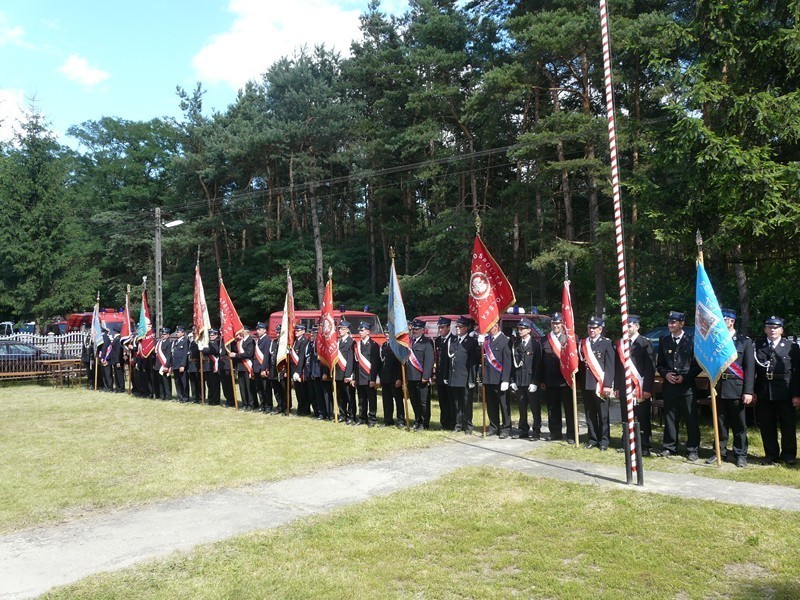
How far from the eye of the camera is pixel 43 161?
28.2m

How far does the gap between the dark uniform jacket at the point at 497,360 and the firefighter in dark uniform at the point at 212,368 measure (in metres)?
7.77

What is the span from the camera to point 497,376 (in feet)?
34.9

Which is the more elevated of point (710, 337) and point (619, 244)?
point (619, 244)

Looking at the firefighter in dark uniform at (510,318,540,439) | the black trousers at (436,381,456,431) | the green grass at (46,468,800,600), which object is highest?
the firefighter in dark uniform at (510,318,540,439)

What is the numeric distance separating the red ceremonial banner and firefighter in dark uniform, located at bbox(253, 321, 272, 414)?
6.87 ft

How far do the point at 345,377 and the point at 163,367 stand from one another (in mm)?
6837

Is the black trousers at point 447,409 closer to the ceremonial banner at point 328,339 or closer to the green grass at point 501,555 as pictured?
the ceremonial banner at point 328,339

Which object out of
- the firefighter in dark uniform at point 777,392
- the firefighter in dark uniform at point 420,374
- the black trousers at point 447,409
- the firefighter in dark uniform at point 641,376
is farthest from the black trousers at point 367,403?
the firefighter in dark uniform at point 777,392

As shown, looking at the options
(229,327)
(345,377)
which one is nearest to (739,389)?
(345,377)

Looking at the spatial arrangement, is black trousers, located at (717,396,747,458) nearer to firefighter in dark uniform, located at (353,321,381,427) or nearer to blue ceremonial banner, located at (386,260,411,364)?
blue ceremonial banner, located at (386,260,411,364)

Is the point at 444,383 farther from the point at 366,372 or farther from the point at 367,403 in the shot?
the point at 367,403

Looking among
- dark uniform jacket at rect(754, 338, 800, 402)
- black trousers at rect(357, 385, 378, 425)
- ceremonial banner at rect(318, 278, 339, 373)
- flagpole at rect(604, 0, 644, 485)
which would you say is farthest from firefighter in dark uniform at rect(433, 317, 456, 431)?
dark uniform jacket at rect(754, 338, 800, 402)

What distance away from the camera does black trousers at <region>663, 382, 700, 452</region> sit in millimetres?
8719

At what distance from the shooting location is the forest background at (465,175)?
1176cm
